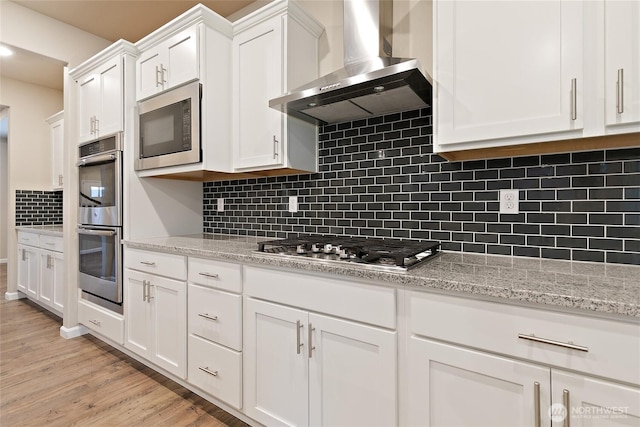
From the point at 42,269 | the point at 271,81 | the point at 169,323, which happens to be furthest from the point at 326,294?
the point at 42,269

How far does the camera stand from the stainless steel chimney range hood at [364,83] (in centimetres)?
149

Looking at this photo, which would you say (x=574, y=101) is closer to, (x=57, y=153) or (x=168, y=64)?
(x=168, y=64)

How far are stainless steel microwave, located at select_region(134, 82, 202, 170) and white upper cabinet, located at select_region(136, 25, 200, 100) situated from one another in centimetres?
6

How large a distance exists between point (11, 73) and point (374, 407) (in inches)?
209

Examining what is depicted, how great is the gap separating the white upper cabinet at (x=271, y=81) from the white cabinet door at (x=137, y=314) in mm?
1065

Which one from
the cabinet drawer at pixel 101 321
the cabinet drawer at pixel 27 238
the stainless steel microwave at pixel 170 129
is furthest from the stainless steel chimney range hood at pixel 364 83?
the cabinet drawer at pixel 27 238

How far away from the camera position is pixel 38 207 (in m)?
4.30

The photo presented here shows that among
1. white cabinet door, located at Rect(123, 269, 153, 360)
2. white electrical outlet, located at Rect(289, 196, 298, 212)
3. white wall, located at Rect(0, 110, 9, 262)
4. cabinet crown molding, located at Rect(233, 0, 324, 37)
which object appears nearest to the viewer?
cabinet crown molding, located at Rect(233, 0, 324, 37)

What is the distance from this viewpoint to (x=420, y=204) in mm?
1815

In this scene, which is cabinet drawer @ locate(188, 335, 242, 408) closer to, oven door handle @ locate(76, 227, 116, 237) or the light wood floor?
the light wood floor

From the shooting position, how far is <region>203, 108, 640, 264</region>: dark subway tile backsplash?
136cm

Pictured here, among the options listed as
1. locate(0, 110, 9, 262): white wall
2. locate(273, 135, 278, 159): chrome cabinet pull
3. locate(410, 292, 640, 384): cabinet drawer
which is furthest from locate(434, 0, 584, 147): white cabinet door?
locate(0, 110, 9, 262): white wall

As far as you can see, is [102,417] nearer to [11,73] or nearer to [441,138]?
[441,138]

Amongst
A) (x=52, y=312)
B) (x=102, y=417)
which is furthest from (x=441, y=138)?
(x=52, y=312)
